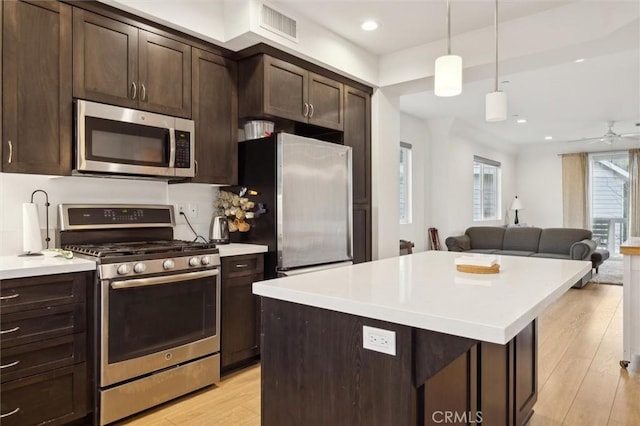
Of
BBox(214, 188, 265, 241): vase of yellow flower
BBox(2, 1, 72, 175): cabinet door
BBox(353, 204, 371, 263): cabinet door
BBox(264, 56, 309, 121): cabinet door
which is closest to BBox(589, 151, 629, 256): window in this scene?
BBox(353, 204, 371, 263): cabinet door

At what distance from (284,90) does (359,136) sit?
1.06 m

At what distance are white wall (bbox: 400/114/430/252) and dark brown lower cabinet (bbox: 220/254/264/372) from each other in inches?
149

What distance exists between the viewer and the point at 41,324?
6.68ft

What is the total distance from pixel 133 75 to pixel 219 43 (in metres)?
0.73

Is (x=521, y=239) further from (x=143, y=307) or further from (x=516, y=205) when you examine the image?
(x=143, y=307)

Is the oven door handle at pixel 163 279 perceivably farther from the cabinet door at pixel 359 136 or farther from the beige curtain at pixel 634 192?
the beige curtain at pixel 634 192

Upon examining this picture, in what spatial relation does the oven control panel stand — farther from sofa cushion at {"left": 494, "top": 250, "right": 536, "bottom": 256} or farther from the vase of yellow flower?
sofa cushion at {"left": 494, "top": 250, "right": 536, "bottom": 256}

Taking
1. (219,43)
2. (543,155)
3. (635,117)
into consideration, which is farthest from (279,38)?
(543,155)

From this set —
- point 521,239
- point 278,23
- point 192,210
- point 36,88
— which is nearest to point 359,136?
point 278,23

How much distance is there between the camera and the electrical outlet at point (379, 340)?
1.23 m

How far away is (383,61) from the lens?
4133mm

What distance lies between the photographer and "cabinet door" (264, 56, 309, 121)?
10.5 ft

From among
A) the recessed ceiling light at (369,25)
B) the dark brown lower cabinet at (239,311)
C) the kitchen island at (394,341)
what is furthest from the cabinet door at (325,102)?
the kitchen island at (394,341)

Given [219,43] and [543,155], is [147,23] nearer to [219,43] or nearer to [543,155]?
[219,43]
